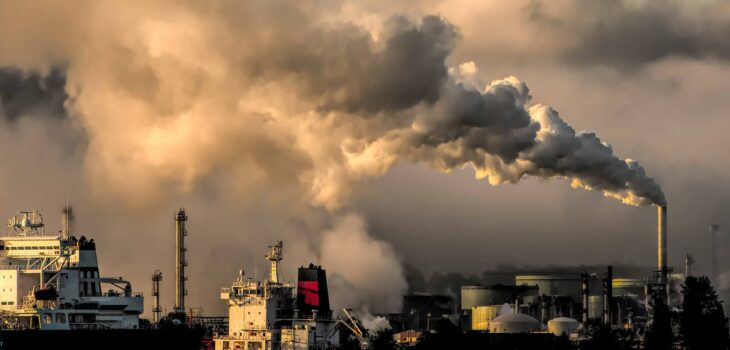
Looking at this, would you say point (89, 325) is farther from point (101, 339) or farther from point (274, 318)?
point (274, 318)

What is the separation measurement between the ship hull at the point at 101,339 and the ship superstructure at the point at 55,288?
174cm

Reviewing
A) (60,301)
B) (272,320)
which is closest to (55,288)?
(60,301)

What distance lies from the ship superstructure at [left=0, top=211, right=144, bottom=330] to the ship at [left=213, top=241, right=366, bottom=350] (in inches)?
639

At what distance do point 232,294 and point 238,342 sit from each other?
19.5 feet

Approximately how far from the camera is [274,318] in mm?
Answer: 176750

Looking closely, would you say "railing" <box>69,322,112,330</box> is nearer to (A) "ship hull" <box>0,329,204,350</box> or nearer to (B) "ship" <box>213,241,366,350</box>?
(A) "ship hull" <box>0,329,204,350</box>

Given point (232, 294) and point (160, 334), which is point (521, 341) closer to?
point (232, 294)

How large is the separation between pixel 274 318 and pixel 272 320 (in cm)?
47

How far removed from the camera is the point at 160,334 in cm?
16425

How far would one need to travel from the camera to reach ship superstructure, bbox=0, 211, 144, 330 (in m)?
153

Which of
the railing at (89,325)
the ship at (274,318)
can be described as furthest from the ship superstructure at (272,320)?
the railing at (89,325)

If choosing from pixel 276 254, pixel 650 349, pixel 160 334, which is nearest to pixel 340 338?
pixel 276 254

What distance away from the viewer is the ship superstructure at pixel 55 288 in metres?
153

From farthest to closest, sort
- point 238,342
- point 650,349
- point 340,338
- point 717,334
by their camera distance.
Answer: point 340,338, point 238,342, point 650,349, point 717,334
